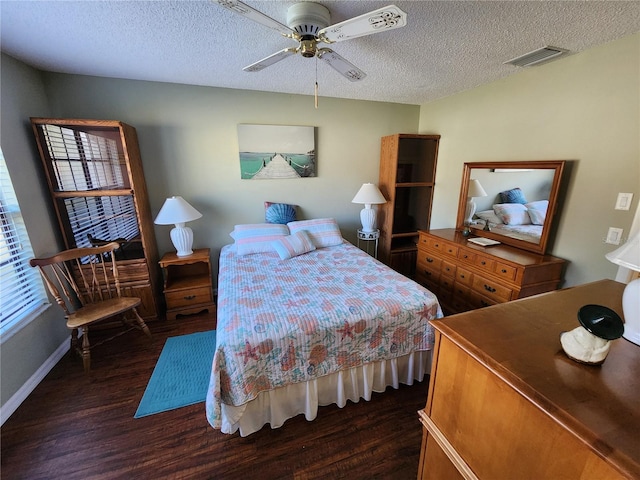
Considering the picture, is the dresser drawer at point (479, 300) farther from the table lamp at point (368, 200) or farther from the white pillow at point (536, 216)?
the table lamp at point (368, 200)

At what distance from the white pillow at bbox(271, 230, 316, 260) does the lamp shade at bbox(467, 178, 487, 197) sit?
182 cm

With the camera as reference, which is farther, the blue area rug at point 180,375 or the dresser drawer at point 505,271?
the dresser drawer at point 505,271

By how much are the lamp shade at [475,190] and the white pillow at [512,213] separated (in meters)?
0.21

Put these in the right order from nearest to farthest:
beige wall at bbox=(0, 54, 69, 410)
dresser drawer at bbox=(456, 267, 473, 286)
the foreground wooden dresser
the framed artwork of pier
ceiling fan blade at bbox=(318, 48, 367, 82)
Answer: the foreground wooden dresser → ceiling fan blade at bbox=(318, 48, 367, 82) → beige wall at bbox=(0, 54, 69, 410) → dresser drawer at bbox=(456, 267, 473, 286) → the framed artwork of pier

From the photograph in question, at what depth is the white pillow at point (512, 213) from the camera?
2406 mm

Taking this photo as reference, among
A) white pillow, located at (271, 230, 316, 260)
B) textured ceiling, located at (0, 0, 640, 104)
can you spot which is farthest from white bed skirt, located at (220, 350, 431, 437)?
textured ceiling, located at (0, 0, 640, 104)

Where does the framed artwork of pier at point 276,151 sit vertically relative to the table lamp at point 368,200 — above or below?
above

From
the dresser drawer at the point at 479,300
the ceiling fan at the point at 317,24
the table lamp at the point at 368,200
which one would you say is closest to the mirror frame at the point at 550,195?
the dresser drawer at the point at 479,300

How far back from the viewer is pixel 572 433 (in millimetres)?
581

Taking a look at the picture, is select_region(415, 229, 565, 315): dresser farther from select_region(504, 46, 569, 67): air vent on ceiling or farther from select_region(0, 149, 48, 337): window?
select_region(0, 149, 48, 337): window

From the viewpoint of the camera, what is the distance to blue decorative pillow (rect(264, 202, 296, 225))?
10.5 feet

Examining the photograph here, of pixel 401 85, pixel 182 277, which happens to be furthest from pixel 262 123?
pixel 182 277

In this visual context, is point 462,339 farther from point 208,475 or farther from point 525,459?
point 208,475

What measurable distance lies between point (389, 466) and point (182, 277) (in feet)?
8.64
